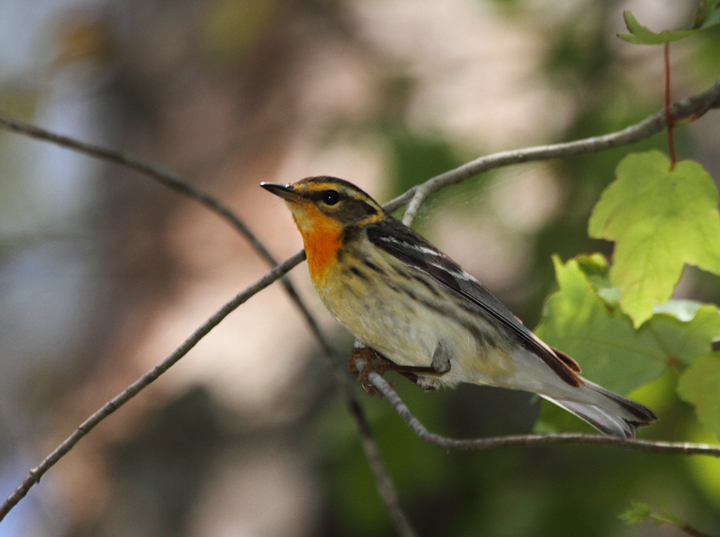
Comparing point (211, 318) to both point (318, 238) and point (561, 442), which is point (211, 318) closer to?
point (318, 238)

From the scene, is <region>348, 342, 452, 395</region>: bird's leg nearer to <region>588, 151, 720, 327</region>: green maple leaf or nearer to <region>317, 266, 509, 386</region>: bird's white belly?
<region>317, 266, 509, 386</region>: bird's white belly

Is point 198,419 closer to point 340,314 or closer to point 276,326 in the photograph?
point 276,326

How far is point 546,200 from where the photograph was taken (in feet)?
17.4

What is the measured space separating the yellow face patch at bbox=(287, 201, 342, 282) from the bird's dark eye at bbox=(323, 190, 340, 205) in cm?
→ 6

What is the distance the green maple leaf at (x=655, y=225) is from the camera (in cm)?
208

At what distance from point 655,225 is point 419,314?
0.86m

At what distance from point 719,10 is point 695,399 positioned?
1092 mm

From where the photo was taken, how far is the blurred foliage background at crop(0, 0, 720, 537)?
13.4 ft

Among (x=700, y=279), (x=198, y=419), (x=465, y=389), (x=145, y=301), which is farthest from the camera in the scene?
(x=145, y=301)

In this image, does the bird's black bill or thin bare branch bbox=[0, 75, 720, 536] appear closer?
thin bare branch bbox=[0, 75, 720, 536]

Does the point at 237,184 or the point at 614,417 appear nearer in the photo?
the point at 614,417

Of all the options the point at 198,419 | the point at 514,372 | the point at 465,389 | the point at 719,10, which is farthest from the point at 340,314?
the point at 198,419

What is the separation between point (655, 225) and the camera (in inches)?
84.5

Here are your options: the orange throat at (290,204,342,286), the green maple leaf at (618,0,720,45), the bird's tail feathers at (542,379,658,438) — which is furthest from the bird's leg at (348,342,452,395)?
the green maple leaf at (618,0,720,45)
